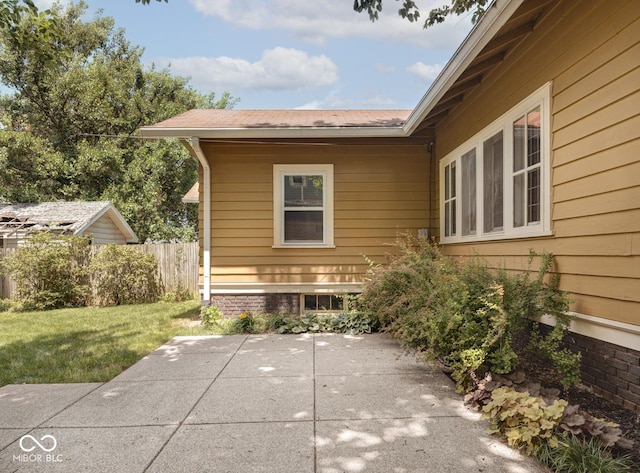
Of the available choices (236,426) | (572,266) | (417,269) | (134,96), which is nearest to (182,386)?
(236,426)

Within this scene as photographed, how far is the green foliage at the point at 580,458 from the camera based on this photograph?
7.09 feet

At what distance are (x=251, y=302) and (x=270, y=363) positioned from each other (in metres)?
2.53

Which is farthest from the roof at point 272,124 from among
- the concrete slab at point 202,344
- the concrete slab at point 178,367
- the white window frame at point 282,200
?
the concrete slab at point 178,367

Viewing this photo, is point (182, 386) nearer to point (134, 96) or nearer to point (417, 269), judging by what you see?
point (417, 269)

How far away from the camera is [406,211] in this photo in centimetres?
702

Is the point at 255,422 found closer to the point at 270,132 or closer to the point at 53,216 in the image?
the point at 270,132

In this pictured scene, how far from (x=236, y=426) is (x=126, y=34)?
968 inches

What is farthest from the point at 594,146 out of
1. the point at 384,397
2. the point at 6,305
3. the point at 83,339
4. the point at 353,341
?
the point at 6,305

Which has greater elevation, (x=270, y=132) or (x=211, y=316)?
(x=270, y=132)

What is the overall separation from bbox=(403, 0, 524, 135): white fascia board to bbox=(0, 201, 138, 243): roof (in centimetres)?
1076

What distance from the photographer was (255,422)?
9.68ft

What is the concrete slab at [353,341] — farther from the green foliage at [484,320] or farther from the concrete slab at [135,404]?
the concrete slab at [135,404]

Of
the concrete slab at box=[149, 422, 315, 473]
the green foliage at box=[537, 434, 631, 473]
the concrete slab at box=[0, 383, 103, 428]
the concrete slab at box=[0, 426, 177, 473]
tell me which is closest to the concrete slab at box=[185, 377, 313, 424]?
the concrete slab at box=[149, 422, 315, 473]

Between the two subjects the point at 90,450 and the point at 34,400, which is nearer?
the point at 90,450
